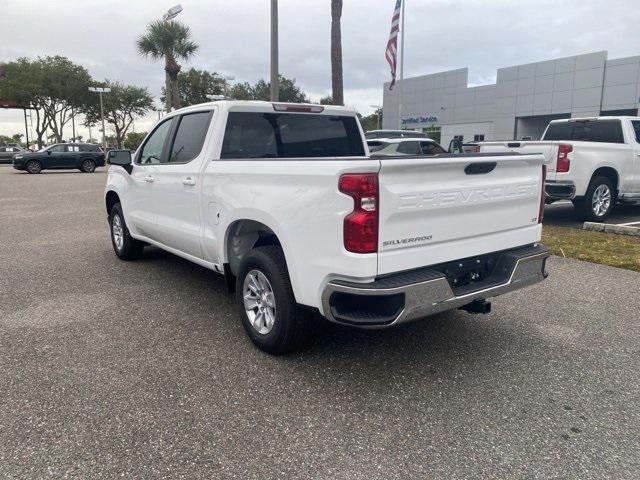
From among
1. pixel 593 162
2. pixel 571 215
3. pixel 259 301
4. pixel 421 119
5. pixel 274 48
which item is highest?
pixel 421 119

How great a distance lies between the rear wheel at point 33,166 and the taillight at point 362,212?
29.2 meters

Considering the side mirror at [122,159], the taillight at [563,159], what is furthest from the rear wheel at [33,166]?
the taillight at [563,159]

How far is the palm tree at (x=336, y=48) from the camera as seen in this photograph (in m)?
15.3

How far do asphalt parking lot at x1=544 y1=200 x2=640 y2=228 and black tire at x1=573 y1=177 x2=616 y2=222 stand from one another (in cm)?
Result: 25

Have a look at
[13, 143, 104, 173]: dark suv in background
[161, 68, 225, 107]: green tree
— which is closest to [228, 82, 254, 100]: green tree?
[161, 68, 225, 107]: green tree

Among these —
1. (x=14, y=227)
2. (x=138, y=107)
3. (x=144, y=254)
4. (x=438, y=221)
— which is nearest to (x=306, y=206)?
(x=438, y=221)

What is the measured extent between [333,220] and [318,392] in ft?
3.72

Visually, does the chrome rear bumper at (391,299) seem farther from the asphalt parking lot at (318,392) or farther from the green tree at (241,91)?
the green tree at (241,91)

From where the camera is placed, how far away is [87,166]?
94.1 feet

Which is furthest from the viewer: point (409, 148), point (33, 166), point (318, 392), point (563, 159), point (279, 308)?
point (33, 166)

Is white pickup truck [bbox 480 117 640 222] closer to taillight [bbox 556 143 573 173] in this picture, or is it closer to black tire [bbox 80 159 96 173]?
taillight [bbox 556 143 573 173]

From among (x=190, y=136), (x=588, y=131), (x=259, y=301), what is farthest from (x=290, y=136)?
(x=588, y=131)

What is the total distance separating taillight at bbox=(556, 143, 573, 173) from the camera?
8325 mm

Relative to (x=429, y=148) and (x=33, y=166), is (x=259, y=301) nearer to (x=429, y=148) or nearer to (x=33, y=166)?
(x=429, y=148)
